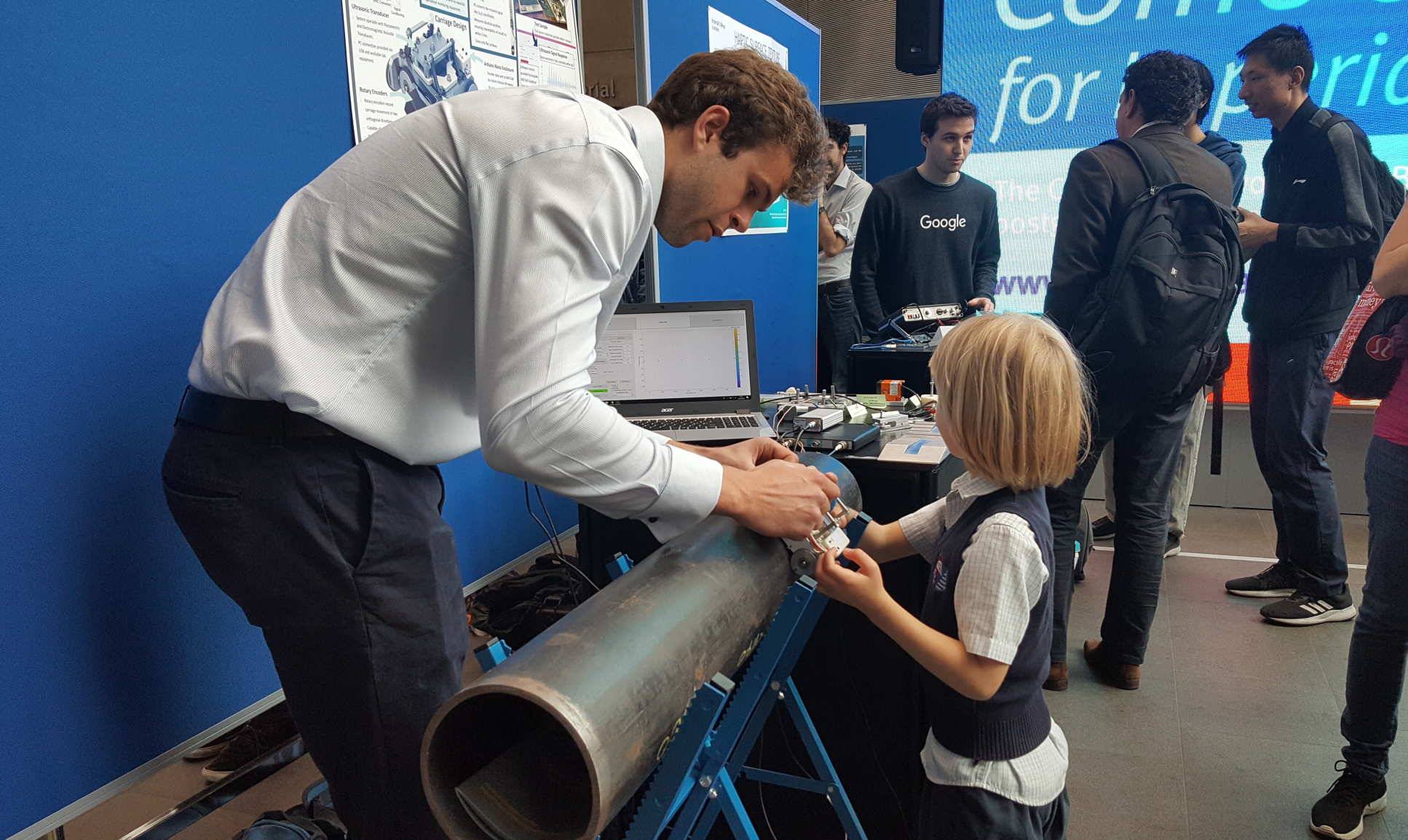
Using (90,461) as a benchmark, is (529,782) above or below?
below

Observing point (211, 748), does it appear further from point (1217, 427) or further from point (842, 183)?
point (842, 183)

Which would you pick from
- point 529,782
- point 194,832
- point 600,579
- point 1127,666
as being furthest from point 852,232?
point 529,782

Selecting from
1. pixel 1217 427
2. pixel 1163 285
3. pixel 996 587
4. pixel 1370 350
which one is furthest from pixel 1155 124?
pixel 996 587

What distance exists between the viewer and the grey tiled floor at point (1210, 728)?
1951mm

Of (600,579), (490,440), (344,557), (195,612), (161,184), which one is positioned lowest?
(600,579)

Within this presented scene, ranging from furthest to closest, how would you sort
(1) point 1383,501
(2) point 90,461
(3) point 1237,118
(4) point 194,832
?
(3) point 1237,118 → (4) point 194,832 → (1) point 1383,501 → (2) point 90,461

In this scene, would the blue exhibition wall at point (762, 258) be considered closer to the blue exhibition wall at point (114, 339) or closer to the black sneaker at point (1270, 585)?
the blue exhibition wall at point (114, 339)

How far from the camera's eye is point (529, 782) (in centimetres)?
83

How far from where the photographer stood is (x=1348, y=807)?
1.85 metres

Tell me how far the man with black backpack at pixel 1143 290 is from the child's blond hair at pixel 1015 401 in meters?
1.09

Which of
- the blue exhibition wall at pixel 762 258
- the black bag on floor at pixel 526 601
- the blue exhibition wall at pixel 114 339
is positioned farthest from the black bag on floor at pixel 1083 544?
the blue exhibition wall at pixel 114 339

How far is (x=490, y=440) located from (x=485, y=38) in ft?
4.39

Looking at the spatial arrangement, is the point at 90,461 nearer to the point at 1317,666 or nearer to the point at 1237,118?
the point at 1317,666

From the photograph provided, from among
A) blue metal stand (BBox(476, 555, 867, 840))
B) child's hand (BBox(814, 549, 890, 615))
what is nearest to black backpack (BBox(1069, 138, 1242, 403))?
blue metal stand (BBox(476, 555, 867, 840))
